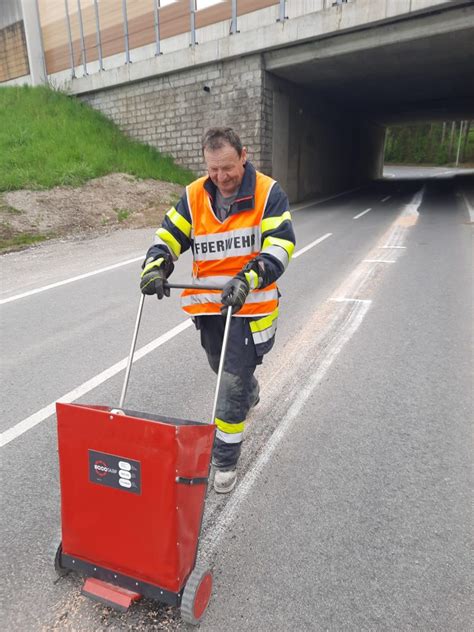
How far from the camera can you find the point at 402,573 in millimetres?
2090

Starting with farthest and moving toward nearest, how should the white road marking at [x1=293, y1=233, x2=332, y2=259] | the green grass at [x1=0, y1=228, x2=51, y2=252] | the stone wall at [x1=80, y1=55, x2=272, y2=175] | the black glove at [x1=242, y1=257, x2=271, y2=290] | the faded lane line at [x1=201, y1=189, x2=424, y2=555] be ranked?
the stone wall at [x1=80, y1=55, x2=272, y2=175] < the green grass at [x1=0, y1=228, x2=51, y2=252] < the white road marking at [x1=293, y1=233, x2=332, y2=259] < the faded lane line at [x1=201, y1=189, x2=424, y2=555] < the black glove at [x1=242, y1=257, x2=271, y2=290]

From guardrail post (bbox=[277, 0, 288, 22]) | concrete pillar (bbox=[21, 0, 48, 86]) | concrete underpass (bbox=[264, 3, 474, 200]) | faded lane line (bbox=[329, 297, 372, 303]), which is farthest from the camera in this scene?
concrete pillar (bbox=[21, 0, 48, 86])

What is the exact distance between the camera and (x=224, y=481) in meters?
2.63

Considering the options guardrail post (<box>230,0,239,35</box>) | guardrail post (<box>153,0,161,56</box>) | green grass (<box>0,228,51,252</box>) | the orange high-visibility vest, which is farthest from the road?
guardrail post (<box>153,0,161,56</box>)

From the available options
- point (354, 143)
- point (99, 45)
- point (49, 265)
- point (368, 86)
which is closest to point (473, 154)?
point (354, 143)

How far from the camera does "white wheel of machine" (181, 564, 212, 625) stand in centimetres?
175

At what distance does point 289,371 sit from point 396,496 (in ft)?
5.38

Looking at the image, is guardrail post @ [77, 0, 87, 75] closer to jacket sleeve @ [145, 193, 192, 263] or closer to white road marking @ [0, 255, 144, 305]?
white road marking @ [0, 255, 144, 305]

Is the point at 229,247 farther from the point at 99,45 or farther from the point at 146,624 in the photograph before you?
the point at 99,45

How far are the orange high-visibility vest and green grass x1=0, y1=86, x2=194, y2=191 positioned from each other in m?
11.5

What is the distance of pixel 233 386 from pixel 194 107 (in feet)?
57.5

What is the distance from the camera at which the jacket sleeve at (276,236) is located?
2389 millimetres

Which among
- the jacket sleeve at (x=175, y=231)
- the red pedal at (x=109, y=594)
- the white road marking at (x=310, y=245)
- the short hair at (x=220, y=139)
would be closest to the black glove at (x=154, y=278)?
the jacket sleeve at (x=175, y=231)

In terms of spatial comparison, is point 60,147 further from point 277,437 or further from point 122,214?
point 277,437
